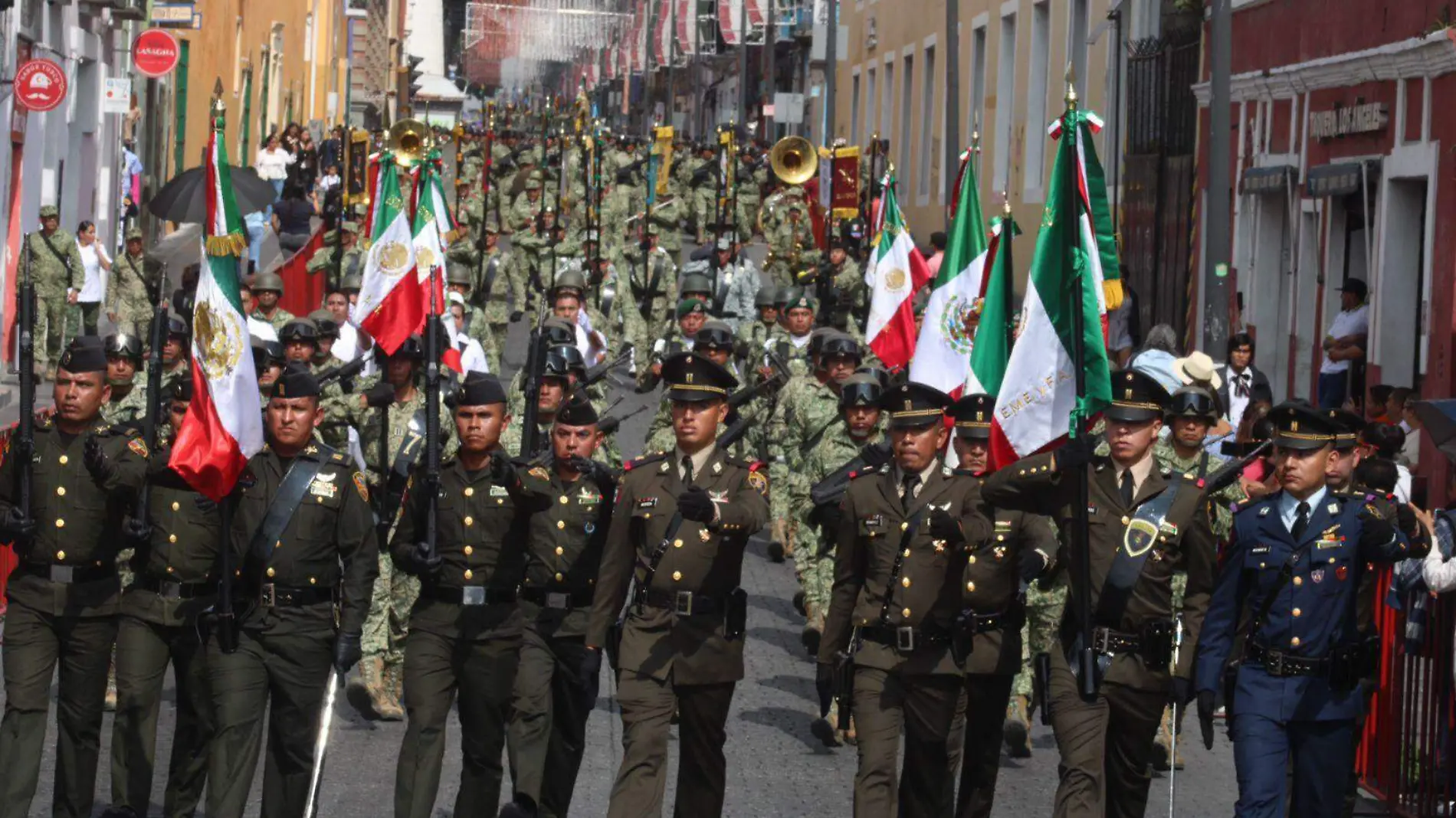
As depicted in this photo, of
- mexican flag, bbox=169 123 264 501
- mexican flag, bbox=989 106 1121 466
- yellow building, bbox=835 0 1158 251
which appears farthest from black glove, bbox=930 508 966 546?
yellow building, bbox=835 0 1158 251

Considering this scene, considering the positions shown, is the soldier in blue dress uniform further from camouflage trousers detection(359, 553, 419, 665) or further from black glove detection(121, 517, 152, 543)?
camouflage trousers detection(359, 553, 419, 665)

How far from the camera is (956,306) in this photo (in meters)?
13.6

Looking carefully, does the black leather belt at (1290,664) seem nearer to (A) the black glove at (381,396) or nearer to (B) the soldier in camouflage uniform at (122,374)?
(A) the black glove at (381,396)

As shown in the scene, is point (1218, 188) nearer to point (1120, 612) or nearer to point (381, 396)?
point (381, 396)

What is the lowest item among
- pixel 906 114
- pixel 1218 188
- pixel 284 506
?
pixel 284 506

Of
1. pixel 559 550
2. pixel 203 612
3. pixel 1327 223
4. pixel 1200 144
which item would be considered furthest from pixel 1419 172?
pixel 203 612

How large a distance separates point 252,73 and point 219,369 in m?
42.2

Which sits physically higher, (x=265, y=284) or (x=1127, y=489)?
(x=265, y=284)

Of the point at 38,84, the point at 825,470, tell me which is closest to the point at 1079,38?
the point at 38,84

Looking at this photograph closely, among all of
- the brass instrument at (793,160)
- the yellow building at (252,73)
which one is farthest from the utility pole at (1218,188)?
the yellow building at (252,73)

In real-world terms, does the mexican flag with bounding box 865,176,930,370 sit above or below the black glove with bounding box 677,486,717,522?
above

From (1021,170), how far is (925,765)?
2674 cm

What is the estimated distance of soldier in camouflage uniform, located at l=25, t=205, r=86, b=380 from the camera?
2528 centimetres

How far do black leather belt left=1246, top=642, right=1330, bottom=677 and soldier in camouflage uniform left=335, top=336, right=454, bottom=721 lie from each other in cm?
424
